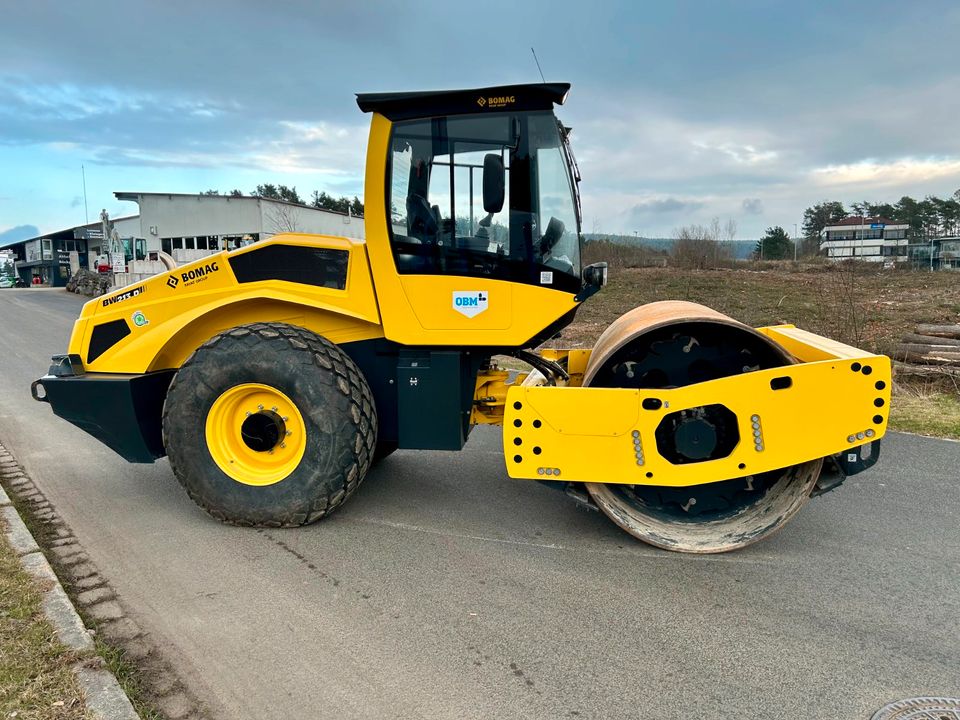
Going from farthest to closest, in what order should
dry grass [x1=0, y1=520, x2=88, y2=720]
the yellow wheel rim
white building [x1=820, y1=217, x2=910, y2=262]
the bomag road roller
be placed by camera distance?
white building [x1=820, y1=217, x2=910, y2=262], the yellow wheel rim, the bomag road roller, dry grass [x1=0, y1=520, x2=88, y2=720]

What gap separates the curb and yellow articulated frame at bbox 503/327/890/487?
87.7 inches

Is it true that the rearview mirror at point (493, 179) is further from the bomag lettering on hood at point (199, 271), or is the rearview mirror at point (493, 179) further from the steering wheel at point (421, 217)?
the bomag lettering on hood at point (199, 271)

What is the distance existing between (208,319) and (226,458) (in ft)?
3.23

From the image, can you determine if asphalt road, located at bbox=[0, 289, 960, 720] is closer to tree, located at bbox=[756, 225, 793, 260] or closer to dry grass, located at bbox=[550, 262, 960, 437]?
dry grass, located at bbox=[550, 262, 960, 437]

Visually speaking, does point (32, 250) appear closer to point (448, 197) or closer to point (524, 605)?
point (448, 197)

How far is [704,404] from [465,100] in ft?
7.57

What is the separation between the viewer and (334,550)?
169 inches

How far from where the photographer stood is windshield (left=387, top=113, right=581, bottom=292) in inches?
171

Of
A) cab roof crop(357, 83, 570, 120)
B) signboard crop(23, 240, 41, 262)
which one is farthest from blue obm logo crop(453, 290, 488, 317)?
signboard crop(23, 240, 41, 262)

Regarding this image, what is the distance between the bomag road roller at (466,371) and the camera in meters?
4.03

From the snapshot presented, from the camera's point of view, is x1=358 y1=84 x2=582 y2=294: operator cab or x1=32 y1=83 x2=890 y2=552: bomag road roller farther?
x1=358 y1=84 x2=582 y2=294: operator cab

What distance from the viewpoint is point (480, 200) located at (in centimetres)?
436

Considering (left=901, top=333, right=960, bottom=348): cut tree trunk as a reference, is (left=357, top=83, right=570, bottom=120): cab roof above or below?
above

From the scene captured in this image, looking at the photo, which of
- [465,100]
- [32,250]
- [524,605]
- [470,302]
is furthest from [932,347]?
[32,250]
